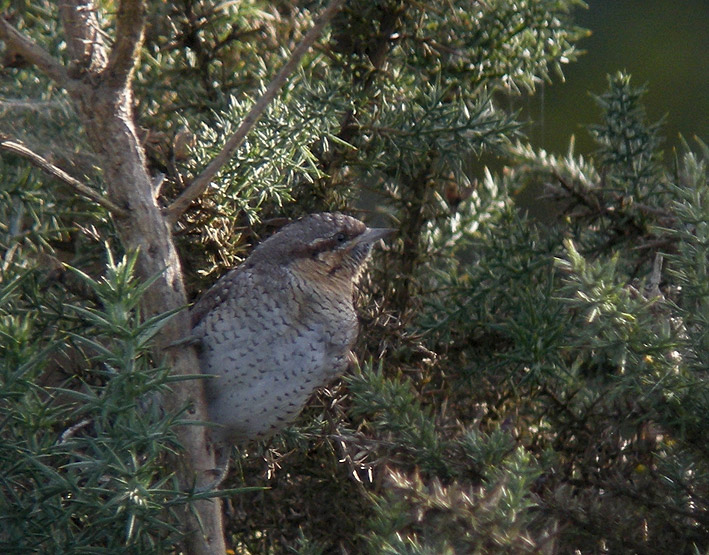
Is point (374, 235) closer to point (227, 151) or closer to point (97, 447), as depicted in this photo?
point (227, 151)

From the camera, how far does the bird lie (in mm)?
1810

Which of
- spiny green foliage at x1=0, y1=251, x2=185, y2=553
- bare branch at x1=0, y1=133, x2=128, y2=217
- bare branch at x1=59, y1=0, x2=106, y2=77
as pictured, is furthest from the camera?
bare branch at x1=59, y1=0, x2=106, y2=77

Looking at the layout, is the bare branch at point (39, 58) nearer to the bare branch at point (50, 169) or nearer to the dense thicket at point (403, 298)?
the bare branch at point (50, 169)

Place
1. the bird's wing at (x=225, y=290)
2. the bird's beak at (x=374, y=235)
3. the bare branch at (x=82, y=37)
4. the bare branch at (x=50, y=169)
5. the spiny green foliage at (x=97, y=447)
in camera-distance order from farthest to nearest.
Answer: the bird's beak at (x=374, y=235) < the bird's wing at (x=225, y=290) < the bare branch at (x=82, y=37) < the bare branch at (x=50, y=169) < the spiny green foliage at (x=97, y=447)

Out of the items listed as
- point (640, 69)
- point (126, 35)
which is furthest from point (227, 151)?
point (640, 69)

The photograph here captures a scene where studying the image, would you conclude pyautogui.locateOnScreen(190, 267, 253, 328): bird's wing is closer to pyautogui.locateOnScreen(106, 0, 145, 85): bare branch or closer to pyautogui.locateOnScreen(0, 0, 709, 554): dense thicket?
pyautogui.locateOnScreen(0, 0, 709, 554): dense thicket

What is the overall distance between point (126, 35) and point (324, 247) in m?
0.74

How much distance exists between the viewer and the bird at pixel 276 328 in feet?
5.94

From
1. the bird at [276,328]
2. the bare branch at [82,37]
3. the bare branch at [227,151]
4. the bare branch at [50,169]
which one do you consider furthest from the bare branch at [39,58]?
the bird at [276,328]

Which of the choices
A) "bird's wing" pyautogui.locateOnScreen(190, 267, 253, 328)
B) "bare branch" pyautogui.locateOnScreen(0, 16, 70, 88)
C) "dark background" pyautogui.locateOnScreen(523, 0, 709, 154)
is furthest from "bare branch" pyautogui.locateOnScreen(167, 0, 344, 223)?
"dark background" pyautogui.locateOnScreen(523, 0, 709, 154)

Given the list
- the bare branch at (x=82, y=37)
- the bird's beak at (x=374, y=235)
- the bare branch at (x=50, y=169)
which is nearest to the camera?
the bare branch at (x=50, y=169)

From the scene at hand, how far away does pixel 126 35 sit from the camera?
51.8 inches

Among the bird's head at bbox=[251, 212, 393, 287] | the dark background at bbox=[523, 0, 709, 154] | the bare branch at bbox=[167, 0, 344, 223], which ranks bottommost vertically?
the bird's head at bbox=[251, 212, 393, 287]

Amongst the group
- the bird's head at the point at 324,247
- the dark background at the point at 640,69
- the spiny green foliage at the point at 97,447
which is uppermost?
the dark background at the point at 640,69
